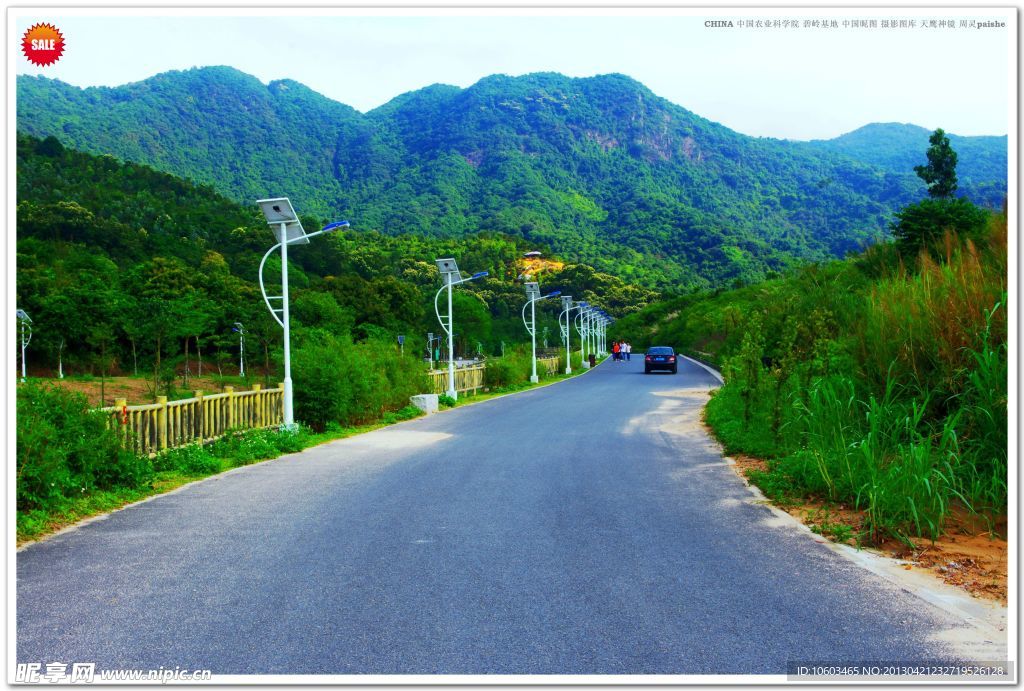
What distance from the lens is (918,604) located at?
14.9ft

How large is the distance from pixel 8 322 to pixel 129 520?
3.41 metres

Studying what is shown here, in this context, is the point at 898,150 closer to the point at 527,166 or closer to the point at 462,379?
the point at 462,379

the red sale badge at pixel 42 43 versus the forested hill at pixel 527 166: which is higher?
the forested hill at pixel 527 166

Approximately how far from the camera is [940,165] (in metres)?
29.4

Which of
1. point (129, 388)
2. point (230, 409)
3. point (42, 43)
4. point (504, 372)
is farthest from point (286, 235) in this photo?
point (504, 372)

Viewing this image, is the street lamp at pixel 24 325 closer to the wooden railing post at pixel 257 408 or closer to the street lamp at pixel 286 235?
the street lamp at pixel 286 235

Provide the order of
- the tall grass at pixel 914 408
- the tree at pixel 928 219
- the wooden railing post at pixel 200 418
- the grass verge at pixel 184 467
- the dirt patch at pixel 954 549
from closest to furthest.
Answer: the dirt patch at pixel 954 549 → the tall grass at pixel 914 408 → the grass verge at pixel 184 467 → the wooden railing post at pixel 200 418 → the tree at pixel 928 219

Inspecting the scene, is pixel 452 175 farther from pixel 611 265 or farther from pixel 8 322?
pixel 8 322

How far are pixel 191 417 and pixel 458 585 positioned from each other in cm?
819

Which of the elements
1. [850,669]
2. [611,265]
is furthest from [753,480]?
[611,265]

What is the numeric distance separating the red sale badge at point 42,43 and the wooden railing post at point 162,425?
21.8 feet

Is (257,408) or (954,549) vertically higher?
(257,408)

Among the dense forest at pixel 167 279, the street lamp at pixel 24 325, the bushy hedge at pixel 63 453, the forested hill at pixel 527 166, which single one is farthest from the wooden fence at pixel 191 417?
the forested hill at pixel 527 166

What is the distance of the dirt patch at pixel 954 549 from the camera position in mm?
5008
